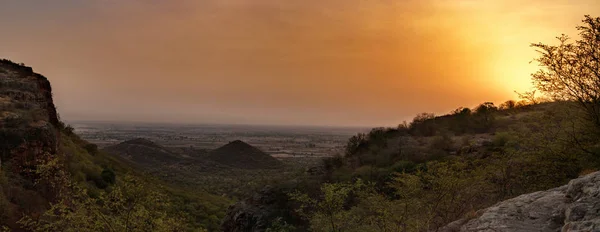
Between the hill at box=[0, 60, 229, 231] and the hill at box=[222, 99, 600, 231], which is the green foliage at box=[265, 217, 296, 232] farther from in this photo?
the hill at box=[0, 60, 229, 231]

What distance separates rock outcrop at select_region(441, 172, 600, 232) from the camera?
7766mm

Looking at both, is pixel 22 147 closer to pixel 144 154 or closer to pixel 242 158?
pixel 144 154

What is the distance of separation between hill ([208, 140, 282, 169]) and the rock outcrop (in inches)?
3234

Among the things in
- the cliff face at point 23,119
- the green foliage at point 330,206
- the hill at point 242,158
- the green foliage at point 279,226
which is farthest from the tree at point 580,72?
the hill at point 242,158

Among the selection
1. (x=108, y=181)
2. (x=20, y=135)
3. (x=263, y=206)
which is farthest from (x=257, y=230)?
(x=20, y=135)

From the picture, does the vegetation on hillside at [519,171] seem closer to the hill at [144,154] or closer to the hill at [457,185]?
the hill at [457,185]

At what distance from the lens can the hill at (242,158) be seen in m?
92.9

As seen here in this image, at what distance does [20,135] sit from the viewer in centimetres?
2205

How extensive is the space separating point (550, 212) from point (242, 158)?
3622 inches

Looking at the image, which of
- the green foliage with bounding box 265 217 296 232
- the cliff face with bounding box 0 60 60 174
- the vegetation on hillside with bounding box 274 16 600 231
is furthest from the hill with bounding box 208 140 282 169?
the vegetation on hillside with bounding box 274 16 600 231

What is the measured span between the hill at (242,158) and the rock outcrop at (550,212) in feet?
269

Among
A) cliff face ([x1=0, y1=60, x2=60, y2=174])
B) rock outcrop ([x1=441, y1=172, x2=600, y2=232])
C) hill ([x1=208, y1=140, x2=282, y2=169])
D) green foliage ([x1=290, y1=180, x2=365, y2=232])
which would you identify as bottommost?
hill ([x1=208, y1=140, x2=282, y2=169])

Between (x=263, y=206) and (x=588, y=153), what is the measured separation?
26223mm

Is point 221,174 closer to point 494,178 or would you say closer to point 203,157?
point 203,157
